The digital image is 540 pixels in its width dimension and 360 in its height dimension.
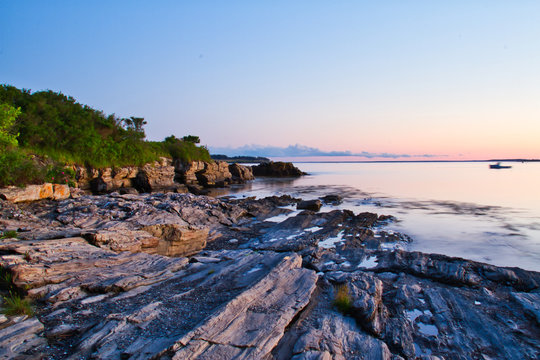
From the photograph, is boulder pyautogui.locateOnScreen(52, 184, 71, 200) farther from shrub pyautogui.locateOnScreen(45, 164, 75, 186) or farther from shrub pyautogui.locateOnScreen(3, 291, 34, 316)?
shrub pyautogui.locateOnScreen(3, 291, 34, 316)

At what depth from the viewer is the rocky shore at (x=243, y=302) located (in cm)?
463

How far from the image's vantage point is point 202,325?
4.82m

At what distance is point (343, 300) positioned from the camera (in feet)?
19.9

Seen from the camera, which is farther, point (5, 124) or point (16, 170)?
point (16, 170)

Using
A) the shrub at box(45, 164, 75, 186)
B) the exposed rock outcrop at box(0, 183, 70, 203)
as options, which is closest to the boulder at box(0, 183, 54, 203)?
the exposed rock outcrop at box(0, 183, 70, 203)

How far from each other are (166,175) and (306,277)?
1133 inches

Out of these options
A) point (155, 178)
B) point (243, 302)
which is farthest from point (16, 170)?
point (155, 178)

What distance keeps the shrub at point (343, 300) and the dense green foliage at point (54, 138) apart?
14027 mm

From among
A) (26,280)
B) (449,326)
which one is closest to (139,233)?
(26,280)

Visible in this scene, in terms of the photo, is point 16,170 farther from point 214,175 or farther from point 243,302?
point 214,175

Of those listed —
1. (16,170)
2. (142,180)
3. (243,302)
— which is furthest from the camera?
(142,180)

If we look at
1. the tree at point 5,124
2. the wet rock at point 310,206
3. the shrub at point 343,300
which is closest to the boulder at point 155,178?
the wet rock at point 310,206

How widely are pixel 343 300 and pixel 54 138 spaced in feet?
73.8

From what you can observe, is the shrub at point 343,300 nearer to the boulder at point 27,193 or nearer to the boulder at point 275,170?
the boulder at point 27,193
